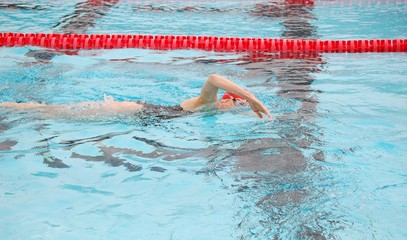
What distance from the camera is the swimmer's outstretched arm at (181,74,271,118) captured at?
415 centimetres

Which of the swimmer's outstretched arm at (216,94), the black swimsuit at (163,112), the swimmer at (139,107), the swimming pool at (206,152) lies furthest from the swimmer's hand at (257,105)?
the black swimsuit at (163,112)

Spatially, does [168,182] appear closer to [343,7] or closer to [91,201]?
[91,201]

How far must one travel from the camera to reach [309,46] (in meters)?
7.36

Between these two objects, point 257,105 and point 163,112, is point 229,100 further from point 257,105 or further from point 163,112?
point 257,105

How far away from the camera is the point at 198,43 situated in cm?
743

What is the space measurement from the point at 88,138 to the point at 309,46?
3.77m

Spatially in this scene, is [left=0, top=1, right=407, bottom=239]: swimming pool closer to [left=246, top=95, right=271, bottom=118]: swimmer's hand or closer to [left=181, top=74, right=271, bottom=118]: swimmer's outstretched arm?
[left=181, top=74, right=271, bottom=118]: swimmer's outstretched arm

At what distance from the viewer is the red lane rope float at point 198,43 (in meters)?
7.33

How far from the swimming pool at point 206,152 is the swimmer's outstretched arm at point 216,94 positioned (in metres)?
0.14

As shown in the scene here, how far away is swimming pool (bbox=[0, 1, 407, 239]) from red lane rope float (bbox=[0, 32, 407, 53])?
20cm

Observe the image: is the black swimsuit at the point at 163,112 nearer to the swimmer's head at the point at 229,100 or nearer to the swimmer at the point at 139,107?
the swimmer at the point at 139,107

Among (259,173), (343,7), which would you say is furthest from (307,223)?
(343,7)

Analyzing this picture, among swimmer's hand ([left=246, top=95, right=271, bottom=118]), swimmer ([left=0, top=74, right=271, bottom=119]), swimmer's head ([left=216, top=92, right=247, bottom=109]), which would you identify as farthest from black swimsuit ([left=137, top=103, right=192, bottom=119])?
swimmer's hand ([left=246, top=95, right=271, bottom=118])

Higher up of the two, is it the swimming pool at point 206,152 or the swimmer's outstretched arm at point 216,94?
the swimmer's outstretched arm at point 216,94
